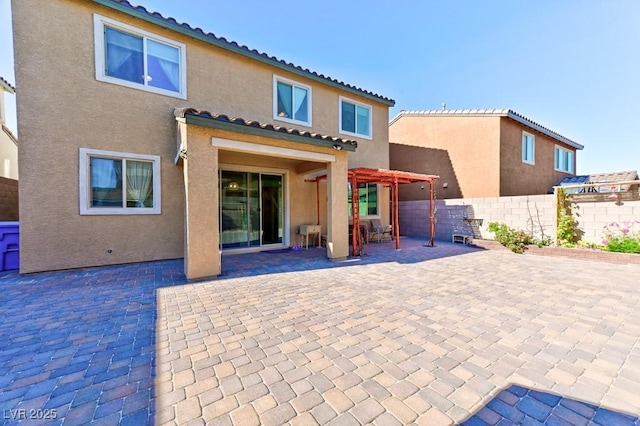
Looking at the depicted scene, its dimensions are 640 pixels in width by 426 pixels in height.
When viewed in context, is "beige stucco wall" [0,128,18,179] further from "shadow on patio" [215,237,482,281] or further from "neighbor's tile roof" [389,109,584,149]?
"neighbor's tile roof" [389,109,584,149]

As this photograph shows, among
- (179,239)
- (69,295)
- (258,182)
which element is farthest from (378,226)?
(69,295)

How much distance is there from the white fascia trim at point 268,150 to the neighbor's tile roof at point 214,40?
4433 mm

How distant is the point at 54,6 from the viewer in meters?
6.66

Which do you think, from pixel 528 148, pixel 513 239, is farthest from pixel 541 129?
pixel 513 239

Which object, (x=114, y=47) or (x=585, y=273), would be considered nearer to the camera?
(x=585, y=273)

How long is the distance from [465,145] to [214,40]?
12693 mm

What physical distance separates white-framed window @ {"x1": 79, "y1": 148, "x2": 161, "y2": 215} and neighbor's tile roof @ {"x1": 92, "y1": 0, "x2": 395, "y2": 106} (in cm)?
387

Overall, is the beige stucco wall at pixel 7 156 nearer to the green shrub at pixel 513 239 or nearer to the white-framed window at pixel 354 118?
the white-framed window at pixel 354 118

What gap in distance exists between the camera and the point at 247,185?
32.6 ft

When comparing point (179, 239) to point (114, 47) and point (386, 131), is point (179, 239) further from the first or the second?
point (386, 131)

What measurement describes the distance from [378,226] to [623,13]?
10151mm

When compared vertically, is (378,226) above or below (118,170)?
below

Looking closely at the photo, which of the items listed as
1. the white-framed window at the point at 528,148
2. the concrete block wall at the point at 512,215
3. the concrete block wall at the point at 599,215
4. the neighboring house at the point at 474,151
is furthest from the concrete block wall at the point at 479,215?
the white-framed window at the point at 528,148

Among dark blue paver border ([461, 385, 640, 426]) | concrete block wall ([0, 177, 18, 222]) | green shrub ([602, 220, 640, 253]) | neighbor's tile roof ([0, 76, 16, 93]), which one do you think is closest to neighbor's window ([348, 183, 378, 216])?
green shrub ([602, 220, 640, 253])
